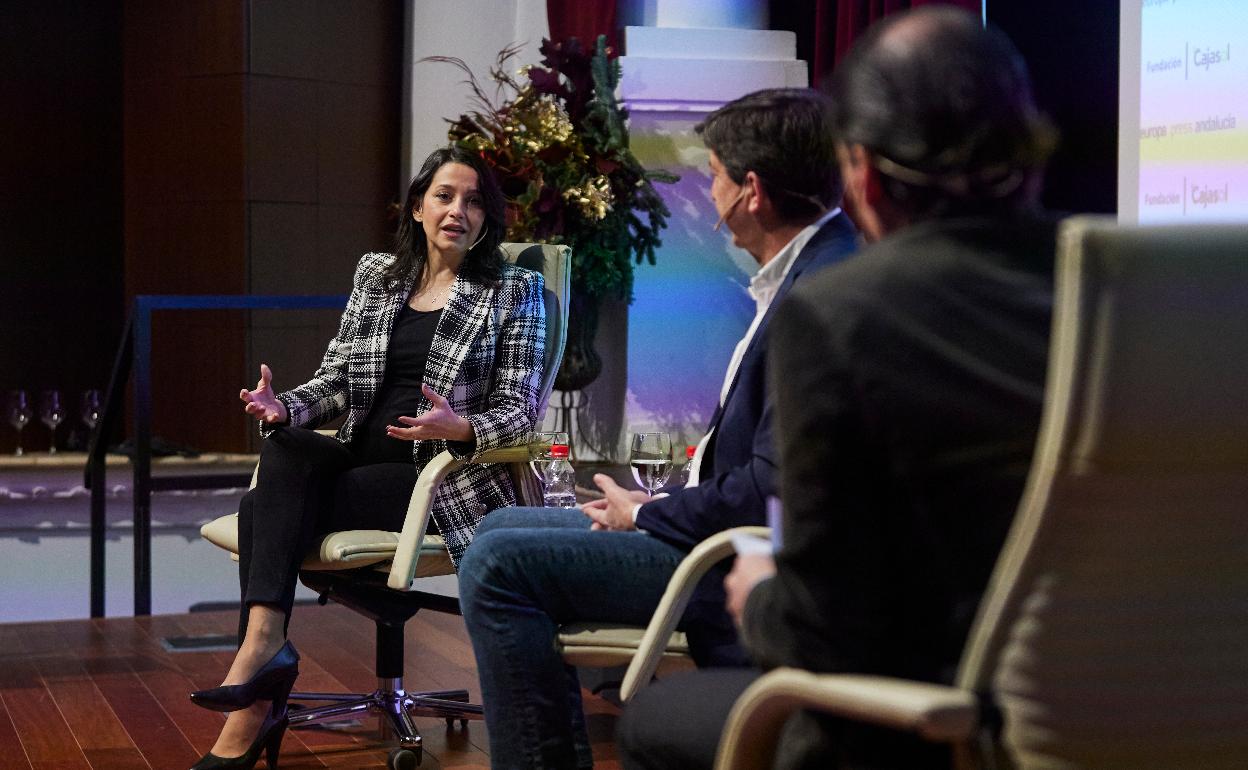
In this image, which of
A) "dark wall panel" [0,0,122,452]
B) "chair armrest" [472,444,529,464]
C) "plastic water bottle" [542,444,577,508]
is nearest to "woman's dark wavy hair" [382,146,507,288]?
"chair armrest" [472,444,529,464]

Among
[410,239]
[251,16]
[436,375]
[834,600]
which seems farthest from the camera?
[251,16]

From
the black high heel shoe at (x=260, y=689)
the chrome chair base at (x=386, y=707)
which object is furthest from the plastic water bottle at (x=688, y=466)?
the black high heel shoe at (x=260, y=689)

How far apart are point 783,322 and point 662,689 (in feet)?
1.55

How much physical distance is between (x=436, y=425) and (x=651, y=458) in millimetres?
604

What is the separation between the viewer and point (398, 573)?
109 inches

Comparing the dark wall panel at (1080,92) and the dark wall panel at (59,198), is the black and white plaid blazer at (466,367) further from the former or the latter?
the dark wall panel at (59,198)

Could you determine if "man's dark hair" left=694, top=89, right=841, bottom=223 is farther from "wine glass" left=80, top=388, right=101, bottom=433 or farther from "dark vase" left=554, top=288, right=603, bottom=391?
"wine glass" left=80, top=388, right=101, bottom=433

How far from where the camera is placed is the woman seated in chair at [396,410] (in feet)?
8.96

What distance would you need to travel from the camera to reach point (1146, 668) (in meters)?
1.10

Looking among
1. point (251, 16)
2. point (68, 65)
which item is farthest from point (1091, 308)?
point (68, 65)

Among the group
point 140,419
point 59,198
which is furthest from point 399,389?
point 59,198

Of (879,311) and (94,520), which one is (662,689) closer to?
(879,311)

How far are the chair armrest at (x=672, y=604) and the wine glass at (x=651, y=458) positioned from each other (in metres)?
0.49

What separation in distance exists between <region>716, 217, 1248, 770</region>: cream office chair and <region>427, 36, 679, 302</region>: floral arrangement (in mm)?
3500
